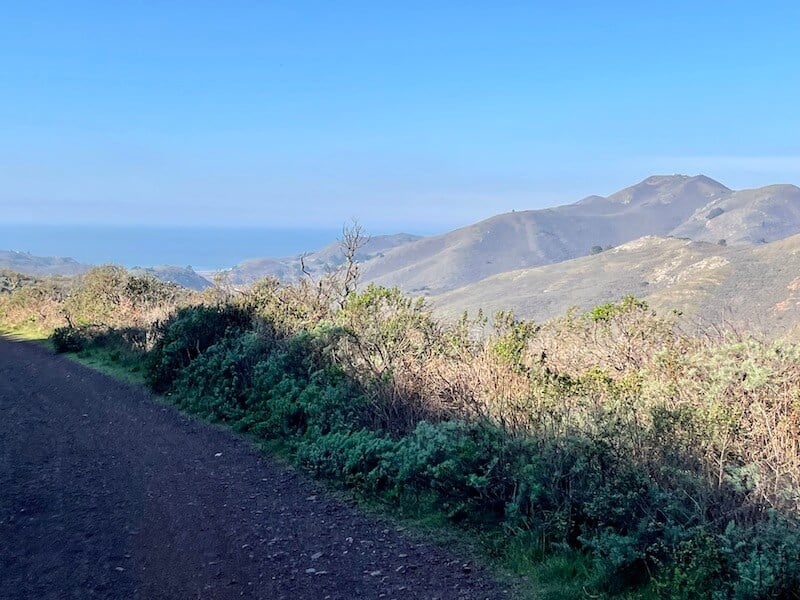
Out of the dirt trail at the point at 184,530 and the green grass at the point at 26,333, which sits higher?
the green grass at the point at 26,333

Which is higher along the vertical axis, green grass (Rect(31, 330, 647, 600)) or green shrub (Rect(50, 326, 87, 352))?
green shrub (Rect(50, 326, 87, 352))

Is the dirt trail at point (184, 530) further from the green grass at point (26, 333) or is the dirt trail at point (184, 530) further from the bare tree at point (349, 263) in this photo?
the green grass at point (26, 333)

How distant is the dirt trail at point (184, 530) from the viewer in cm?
435

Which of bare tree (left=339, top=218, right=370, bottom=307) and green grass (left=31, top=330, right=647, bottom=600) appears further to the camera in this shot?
bare tree (left=339, top=218, right=370, bottom=307)

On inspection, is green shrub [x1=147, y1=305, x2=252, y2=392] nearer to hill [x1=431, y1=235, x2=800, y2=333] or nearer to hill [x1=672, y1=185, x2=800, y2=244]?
hill [x1=431, y1=235, x2=800, y2=333]

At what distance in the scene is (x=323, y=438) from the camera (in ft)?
22.8

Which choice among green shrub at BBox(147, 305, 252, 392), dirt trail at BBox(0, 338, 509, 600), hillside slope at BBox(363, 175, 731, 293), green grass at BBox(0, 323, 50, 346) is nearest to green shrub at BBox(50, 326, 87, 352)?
green grass at BBox(0, 323, 50, 346)

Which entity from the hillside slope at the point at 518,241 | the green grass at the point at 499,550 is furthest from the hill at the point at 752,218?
the green grass at the point at 499,550

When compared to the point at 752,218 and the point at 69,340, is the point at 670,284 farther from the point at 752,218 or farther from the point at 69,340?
the point at 752,218

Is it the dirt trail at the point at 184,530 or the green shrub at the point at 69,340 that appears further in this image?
the green shrub at the point at 69,340

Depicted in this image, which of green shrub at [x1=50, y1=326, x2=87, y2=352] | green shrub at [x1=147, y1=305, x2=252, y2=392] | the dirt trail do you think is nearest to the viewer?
the dirt trail

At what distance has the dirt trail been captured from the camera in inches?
171

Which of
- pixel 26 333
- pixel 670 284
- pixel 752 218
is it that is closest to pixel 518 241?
pixel 752 218

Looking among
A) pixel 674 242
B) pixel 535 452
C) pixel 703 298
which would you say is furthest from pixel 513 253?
pixel 535 452
